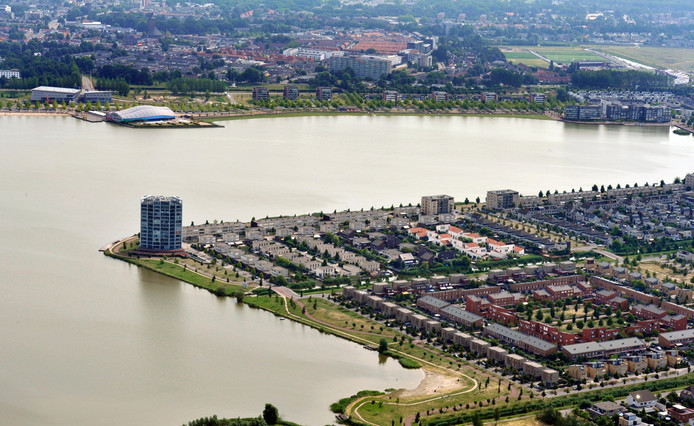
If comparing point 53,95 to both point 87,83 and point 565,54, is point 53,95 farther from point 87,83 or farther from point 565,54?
point 565,54

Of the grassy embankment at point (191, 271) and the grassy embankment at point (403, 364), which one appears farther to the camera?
the grassy embankment at point (191, 271)

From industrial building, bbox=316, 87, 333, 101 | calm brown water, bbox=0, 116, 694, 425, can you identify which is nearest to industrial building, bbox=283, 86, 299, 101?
industrial building, bbox=316, 87, 333, 101

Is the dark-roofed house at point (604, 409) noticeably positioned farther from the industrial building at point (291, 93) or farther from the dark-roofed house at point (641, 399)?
the industrial building at point (291, 93)

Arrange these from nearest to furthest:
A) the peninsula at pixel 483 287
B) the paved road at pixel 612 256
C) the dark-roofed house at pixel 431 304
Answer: the peninsula at pixel 483 287
the dark-roofed house at pixel 431 304
the paved road at pixel 612 256

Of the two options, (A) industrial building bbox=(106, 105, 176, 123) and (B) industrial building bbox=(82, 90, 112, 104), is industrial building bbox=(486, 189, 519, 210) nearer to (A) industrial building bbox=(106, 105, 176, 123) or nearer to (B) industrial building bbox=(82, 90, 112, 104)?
(A) industrial building bbox=(106, 105, 176, 123)

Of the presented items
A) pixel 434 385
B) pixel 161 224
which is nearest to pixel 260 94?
pixel 161 224

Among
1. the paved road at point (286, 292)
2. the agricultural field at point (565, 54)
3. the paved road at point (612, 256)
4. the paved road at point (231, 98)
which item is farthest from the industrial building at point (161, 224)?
the agricultural field at point (565, 54)

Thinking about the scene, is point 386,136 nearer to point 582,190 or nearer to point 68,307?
point 582,190

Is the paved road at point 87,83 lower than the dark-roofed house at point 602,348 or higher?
higher
